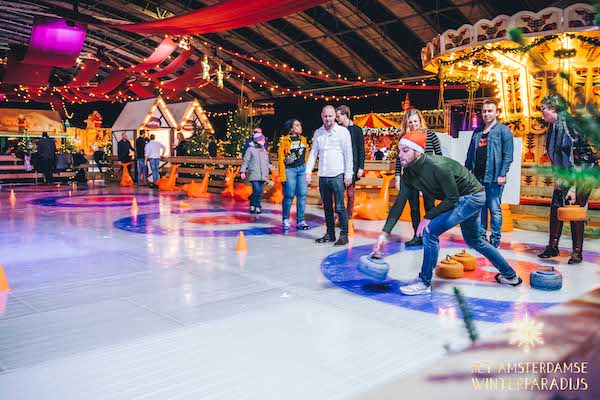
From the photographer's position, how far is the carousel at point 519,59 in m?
8.73

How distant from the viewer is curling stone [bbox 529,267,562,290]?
14.6ft

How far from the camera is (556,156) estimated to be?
18.1 feet

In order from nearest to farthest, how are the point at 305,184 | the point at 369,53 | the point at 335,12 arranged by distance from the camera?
the point at 305,184 < the point at 335,12 < the point at 369,53

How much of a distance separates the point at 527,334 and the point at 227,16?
9608mm

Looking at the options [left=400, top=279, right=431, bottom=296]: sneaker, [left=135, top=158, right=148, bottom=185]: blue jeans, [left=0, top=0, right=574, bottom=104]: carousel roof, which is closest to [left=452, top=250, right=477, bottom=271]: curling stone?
[left=400, top=279, right=431, bottom=296]: sneaker

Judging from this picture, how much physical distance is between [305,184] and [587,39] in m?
5.60

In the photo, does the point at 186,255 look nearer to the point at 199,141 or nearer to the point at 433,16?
the point at 199,141

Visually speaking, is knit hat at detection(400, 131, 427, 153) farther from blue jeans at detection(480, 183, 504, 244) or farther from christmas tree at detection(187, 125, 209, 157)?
christmas tree at detection(187, 125, 209, 157)

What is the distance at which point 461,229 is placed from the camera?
4328 millimetres

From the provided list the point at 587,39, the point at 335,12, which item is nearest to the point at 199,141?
the point at 335,12

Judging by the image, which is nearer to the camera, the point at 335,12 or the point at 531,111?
the point at 531,111

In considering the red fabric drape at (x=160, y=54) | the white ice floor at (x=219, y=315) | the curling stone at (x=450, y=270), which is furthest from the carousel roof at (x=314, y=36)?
the curling stone at (x=450, y=270)

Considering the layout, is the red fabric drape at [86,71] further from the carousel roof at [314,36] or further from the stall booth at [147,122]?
the stall booth at [147,122]

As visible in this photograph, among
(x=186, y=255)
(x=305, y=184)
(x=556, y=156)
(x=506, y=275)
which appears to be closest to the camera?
(x=506, y=275)
